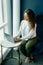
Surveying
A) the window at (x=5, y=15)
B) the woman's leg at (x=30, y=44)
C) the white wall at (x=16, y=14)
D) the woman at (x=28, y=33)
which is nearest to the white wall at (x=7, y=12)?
the window at (x=5, y=15)

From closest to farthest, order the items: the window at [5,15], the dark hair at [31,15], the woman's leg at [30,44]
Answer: the dark hair at [31,15], the woman's leg at [30,44], the window at [5,15]

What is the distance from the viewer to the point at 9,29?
10.9 ft

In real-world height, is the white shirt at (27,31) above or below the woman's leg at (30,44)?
above

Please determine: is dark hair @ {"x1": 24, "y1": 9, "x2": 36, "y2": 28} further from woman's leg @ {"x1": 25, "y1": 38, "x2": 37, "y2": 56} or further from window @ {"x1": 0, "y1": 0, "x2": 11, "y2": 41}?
window @ {"x1": 0, "y1": 0, "x2": 11, "y2": 41}

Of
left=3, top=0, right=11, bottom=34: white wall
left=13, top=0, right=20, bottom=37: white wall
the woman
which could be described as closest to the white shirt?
the woman

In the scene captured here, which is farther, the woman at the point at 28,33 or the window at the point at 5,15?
the window at the point at 5,15

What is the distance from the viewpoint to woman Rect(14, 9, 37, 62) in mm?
2699

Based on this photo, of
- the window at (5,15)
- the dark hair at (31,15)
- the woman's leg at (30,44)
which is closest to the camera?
the dark hair at (31,15)

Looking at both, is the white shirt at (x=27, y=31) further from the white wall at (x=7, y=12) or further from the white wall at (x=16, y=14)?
the white wall at (x=7, y=12)

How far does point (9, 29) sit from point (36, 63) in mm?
950

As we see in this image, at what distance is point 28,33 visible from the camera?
9.18 feet

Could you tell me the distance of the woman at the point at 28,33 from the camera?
2699 millimetres

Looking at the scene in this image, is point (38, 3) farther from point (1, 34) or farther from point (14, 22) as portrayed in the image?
point (1, 34)

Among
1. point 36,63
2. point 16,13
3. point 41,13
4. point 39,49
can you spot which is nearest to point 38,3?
point 41,13
